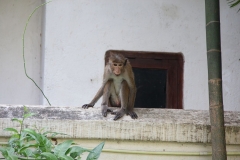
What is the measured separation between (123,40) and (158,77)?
69cm

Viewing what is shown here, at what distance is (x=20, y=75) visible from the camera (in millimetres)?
6398

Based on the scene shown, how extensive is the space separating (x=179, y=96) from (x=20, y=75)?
2067 mm

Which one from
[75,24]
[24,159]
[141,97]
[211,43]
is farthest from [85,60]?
[24,159]

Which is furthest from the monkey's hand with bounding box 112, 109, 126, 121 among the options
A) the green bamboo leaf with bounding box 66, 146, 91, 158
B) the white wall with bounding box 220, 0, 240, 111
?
the white wall with bounding box 220, 0, 240, 111

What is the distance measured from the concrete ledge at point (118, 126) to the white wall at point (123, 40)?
219cm

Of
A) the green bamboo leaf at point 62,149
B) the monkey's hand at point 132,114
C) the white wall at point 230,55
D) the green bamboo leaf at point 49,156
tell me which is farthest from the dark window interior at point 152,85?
the green bamboo leaf at point 49,156

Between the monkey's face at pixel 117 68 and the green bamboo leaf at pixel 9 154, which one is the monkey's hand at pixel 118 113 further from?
the green bamboo leaf at pixel 9 154

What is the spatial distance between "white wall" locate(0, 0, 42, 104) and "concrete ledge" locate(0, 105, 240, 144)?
8.48 ft

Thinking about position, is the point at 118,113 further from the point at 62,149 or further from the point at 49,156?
the point at 49,156

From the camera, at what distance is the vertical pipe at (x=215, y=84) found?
3.44 m

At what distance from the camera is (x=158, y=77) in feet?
20.7

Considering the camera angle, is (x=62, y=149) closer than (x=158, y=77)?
Yes

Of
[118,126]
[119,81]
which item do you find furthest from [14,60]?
[118,126]

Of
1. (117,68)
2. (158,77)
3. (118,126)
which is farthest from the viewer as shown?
(158,77)
